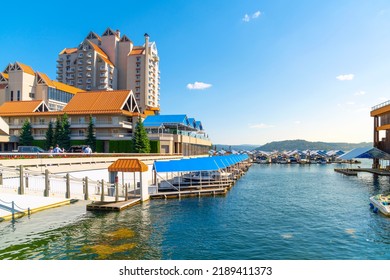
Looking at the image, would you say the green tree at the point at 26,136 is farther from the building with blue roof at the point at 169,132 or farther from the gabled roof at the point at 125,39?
the gabled roof at the point at 125,39

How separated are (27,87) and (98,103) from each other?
3851 centimetres

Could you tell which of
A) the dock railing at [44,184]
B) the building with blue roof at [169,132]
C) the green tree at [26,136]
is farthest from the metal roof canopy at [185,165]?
the green tree at [26,136]

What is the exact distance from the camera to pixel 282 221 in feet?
80.5

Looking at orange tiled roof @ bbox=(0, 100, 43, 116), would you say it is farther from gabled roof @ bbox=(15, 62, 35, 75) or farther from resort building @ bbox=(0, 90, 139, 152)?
gabled roof @ bbox=(15, 62, 35, 75)

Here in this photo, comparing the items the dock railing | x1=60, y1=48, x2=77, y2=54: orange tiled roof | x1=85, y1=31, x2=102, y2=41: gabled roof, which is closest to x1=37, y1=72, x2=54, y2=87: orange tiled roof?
x1=60, y1=48, x2=77, y2=54: orange tiled roof

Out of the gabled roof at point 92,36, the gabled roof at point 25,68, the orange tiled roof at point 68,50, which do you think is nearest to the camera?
the gabled roof at point 25,68

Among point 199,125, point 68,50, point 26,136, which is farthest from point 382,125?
point 68,50

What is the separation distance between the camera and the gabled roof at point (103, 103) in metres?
66.9

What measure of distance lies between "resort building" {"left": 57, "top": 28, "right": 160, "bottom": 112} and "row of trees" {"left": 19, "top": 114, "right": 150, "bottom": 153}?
50.1m

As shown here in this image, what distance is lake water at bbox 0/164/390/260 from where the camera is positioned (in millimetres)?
16828

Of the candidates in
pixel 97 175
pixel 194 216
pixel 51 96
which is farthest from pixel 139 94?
pixel 194 216

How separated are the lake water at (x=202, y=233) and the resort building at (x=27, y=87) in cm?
7395

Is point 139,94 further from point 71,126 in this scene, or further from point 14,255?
point 14,255
